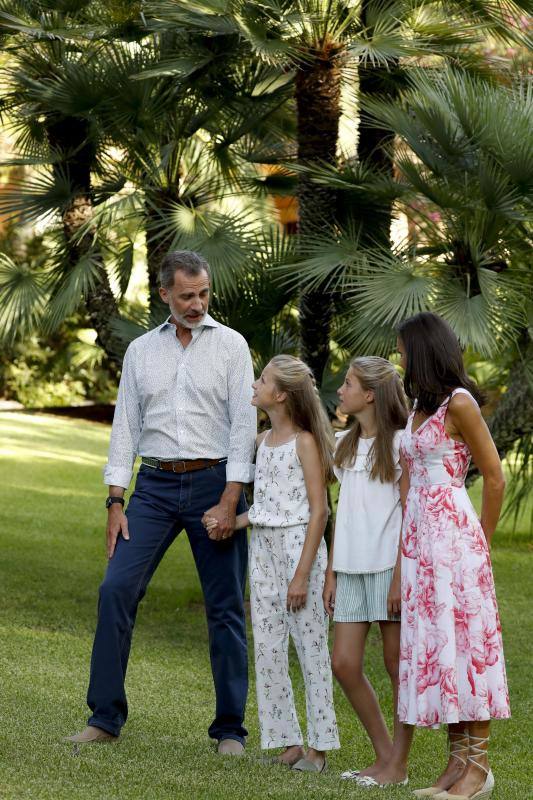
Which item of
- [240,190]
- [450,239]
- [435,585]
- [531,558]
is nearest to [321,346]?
[450,239]

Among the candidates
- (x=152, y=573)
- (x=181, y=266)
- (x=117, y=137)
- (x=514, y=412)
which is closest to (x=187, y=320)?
(x=181, y=266)

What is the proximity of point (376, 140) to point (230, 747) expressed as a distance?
458cm

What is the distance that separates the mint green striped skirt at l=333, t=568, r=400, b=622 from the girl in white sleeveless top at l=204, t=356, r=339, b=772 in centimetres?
12

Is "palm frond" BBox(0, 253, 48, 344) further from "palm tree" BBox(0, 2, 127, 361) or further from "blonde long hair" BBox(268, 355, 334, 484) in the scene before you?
"blonde long hair" BBox(268, 355, 334, 484)

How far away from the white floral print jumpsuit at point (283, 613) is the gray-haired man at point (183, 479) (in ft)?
0.51

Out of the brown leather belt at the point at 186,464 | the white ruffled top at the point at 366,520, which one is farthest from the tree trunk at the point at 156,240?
the white ruffled top at the point at 366,520

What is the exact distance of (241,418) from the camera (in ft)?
15.3

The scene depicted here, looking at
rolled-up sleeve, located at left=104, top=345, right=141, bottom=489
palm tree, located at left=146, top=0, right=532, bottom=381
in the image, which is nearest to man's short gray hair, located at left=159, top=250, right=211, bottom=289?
rolled-up sleeve, located at left=104, top=345, right=141, bottom=489

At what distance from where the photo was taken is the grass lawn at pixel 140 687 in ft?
13.1

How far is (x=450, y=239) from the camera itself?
22.2 ft

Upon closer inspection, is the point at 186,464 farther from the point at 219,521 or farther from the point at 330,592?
the point at 330,592

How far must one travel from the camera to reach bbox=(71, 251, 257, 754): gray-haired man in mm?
4488

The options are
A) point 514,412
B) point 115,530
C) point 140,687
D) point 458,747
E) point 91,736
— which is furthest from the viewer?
point 514,412

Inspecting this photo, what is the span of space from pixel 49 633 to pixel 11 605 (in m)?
1.04
